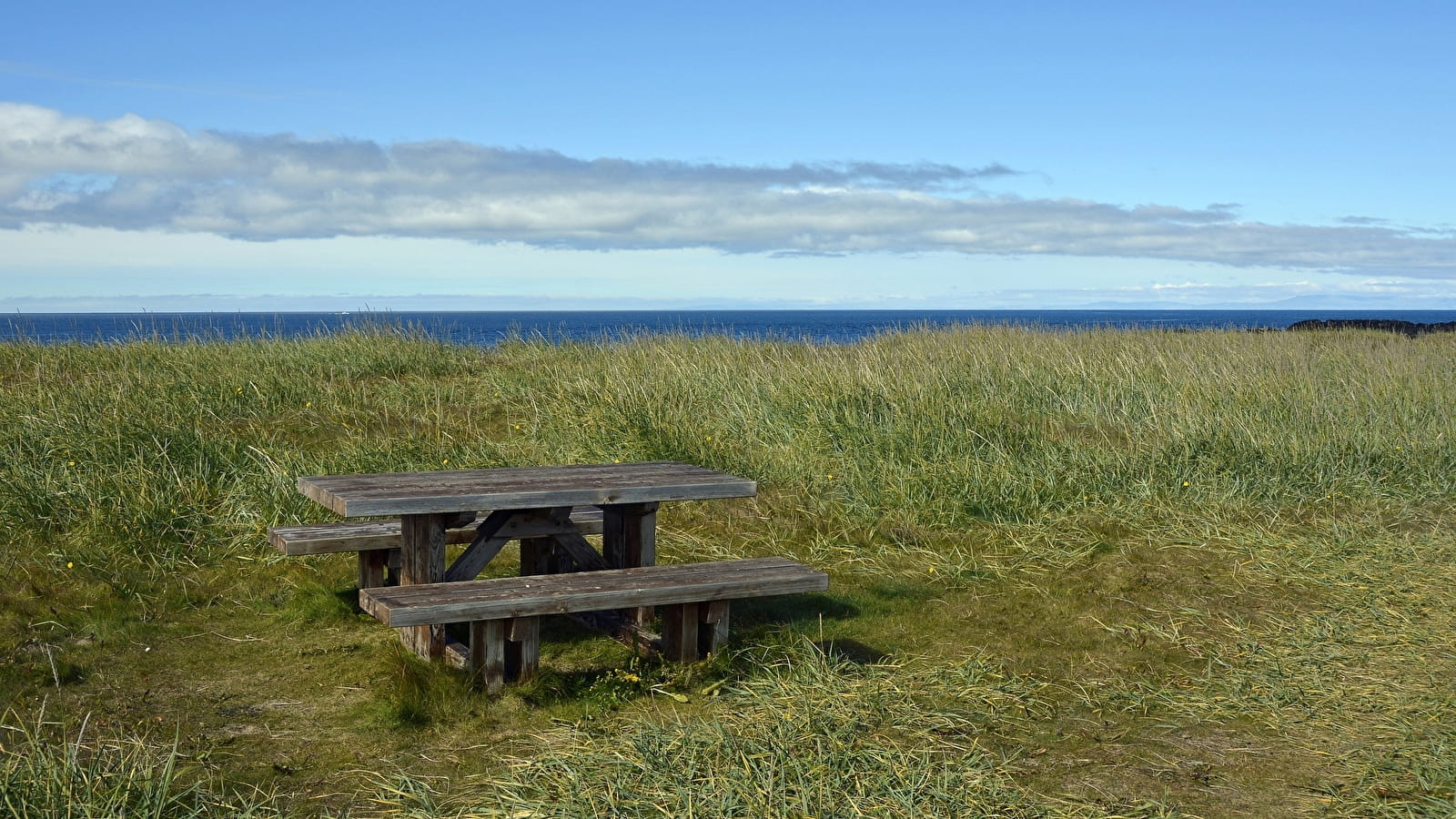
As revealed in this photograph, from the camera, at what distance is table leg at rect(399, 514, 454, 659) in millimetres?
4418

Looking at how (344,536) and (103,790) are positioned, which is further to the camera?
(344,536)

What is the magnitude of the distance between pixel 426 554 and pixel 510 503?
0.46m

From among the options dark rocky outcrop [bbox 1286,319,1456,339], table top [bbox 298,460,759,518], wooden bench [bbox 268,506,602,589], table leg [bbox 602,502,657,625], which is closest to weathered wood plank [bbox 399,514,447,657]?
table top [bbox 298,460,759,518]

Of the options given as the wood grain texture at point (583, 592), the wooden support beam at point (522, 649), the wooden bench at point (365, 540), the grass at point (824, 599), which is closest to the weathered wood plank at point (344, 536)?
the wooden bench at point (365, 540)

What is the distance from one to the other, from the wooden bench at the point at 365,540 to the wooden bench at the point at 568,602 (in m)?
0.68

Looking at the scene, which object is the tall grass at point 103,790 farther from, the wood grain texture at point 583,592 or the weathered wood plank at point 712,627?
the weathered wood plank at point 712,627

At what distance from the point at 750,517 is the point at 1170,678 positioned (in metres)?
3.01

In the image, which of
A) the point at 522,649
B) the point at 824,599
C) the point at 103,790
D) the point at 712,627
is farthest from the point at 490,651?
the point at 824,599

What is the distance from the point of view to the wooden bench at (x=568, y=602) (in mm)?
3947

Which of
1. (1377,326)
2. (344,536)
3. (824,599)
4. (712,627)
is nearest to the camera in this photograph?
(712,627)

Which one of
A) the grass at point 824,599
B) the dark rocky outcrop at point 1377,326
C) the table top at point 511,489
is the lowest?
the grass at point 824,599

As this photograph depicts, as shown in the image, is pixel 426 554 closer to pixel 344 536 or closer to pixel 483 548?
pixel 483 548

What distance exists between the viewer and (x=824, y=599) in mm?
5590

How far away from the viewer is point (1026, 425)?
855cm
